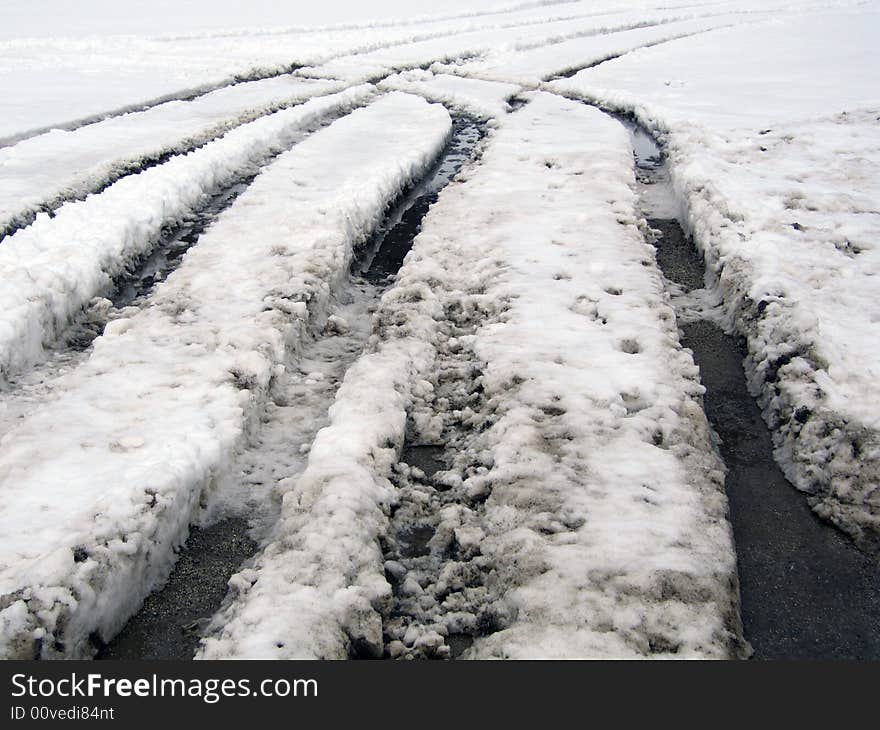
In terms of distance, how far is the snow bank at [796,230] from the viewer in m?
4.23

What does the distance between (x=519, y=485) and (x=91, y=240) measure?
4.96 metres

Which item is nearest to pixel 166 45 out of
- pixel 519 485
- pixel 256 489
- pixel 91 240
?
pixel 91 240

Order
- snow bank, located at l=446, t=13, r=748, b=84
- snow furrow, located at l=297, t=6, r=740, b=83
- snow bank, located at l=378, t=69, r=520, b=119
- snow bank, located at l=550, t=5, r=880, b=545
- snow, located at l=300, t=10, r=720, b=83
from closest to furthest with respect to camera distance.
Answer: snow bank, located at l=550, t=5, r=880, b=545 → snow bank, located at l=378, t=69, r=520, b=119 → snow bank, located at l=446, t=13, r=748, b=84 → snow furrow, located at l=297, t=6, r=740, b=83 → snow, located at l=300, t=10, r=720, b=83

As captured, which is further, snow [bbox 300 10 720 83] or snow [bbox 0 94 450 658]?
snow [bbox 300 10 720 83]

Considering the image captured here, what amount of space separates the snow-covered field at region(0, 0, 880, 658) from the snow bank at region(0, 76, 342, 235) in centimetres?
7

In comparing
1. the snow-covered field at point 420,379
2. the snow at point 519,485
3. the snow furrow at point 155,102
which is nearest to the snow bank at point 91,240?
the snow-covered field at point 420,379

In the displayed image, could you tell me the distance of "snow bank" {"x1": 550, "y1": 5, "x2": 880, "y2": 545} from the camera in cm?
423

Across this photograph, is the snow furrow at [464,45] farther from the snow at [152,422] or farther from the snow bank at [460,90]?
the snow at [152,422]

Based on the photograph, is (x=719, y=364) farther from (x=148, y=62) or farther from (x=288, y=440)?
(x=148, y=62)

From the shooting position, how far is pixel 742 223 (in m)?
7.13

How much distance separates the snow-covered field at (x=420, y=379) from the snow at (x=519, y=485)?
0.06 ft

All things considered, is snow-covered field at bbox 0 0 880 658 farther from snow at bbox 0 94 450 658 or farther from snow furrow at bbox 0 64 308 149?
snow furrow at bbox 0 64 308 149

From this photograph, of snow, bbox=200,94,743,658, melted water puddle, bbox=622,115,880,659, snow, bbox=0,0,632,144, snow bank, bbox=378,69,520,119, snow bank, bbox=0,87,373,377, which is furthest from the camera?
snow, bbox=0,0,632,144

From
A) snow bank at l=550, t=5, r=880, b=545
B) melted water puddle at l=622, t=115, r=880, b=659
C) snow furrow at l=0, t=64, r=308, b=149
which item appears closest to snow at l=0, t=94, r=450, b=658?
melted water puddle at l=622, t=115, r=880, b=659
